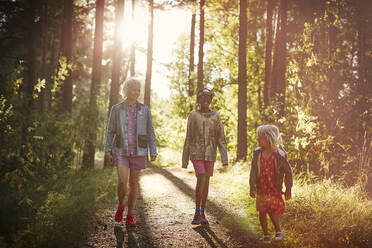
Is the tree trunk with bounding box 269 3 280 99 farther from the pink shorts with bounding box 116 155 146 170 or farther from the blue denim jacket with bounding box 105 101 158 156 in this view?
the pink shorts with bounding box 116 155 146 170

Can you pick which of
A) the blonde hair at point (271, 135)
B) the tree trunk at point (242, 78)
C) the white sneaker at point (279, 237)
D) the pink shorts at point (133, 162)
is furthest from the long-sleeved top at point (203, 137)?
the tree trunk at point (242, 78)

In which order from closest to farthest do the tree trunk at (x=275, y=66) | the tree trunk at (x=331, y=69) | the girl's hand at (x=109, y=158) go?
1. the girl's hand at (x=109, y=158)
2. the tree trunk at (x=331, y=69)
3. the tree trunk at (x=275, y=66)

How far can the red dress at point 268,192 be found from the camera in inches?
174

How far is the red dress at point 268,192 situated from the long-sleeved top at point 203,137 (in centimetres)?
118

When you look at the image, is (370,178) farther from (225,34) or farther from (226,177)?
(225,34)

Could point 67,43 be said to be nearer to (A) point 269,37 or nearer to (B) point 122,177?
(A) point 269,37

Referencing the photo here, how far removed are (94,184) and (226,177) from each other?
4027 mm

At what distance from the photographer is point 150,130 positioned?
569 centimetres

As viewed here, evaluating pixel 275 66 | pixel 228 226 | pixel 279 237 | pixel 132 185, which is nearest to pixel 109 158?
pixel 132 185

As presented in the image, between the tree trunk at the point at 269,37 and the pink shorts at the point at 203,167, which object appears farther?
the tree trunk at the point at 269,37

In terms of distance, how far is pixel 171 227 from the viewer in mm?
5512

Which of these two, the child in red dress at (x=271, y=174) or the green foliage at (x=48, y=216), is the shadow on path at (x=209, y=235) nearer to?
the child in red dress at (x=271, y=174)

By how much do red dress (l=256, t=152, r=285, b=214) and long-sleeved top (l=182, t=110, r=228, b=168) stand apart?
1184 millimetres

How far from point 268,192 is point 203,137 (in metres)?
1.61
